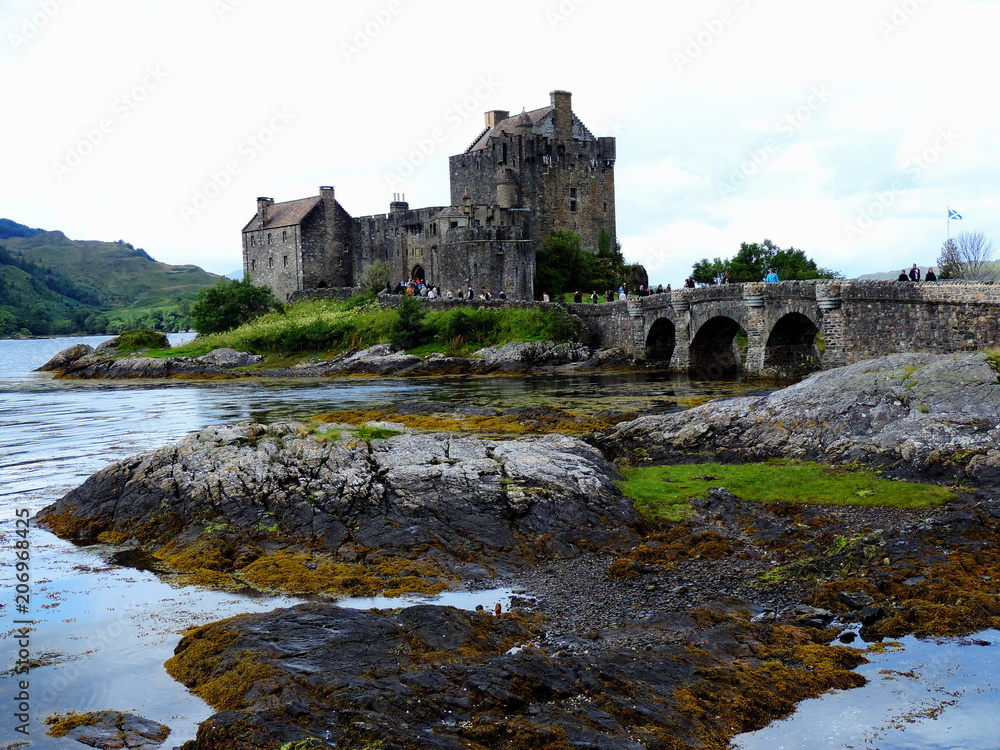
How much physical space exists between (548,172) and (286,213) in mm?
22080

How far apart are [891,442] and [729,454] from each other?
3224 millimetres

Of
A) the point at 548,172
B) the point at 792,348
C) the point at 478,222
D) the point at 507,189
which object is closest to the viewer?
the point at 792,348

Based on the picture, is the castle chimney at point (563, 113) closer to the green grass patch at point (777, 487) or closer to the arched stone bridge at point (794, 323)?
the arched stone bridge at point (794, 323)

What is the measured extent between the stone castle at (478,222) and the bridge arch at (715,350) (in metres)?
16.3

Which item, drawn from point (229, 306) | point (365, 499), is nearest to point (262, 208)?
point (229, 306)

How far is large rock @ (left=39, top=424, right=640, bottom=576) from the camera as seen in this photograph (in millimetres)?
13984

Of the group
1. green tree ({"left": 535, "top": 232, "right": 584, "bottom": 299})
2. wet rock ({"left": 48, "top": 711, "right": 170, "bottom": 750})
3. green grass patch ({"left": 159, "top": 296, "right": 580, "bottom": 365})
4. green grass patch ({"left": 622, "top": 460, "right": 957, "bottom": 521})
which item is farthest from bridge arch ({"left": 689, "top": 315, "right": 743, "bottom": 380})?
wet rock ({"left": 48, "top": 711, "right": 170, "bottom": 750})

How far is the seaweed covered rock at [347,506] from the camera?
1352 centimetres

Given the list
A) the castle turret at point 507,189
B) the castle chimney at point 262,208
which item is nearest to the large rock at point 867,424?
the castle turret at point 507,189

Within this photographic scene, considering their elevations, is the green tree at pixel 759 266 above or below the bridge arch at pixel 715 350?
above

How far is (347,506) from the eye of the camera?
14742 millimetres

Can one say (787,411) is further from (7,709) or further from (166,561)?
(7,709)

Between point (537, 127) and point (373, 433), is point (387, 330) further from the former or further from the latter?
point (373, 433)

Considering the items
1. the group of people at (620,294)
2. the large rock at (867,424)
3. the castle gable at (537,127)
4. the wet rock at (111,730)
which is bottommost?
the wet rock at (111,730)
